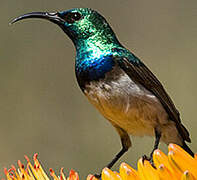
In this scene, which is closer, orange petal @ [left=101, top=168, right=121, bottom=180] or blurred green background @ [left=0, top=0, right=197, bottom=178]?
orange petal @ [left=101, top=168, right=121, bottom=180]

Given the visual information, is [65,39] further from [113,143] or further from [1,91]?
[113,143]

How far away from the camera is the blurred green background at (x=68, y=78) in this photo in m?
5.85

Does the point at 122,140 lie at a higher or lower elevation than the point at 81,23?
lower

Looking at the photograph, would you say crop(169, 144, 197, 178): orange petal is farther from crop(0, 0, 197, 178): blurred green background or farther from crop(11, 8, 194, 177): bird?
crop(0, 0, 197, 178): blurred green background

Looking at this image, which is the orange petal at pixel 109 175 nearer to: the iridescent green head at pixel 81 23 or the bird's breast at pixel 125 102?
the bird's breast at pixel 125 102

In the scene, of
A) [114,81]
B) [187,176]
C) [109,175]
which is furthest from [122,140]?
[187,176]

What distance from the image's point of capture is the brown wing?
11.5ft

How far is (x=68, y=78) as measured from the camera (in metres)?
6.66

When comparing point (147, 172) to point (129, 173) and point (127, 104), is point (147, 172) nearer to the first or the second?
point (129, 173)

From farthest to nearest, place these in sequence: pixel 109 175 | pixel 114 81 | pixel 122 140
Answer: pixel 122 140 → pixel 114 81 → pixel 109 175

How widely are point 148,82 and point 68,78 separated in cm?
314

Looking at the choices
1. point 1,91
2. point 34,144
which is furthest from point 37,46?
point 34,144

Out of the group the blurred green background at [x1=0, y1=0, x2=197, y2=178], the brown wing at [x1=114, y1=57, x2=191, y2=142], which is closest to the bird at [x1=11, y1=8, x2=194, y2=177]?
the brown wing at [x1=114, y1=57, x2=191, y2=142]

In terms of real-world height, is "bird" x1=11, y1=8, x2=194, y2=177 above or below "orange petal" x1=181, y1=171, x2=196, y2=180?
above
